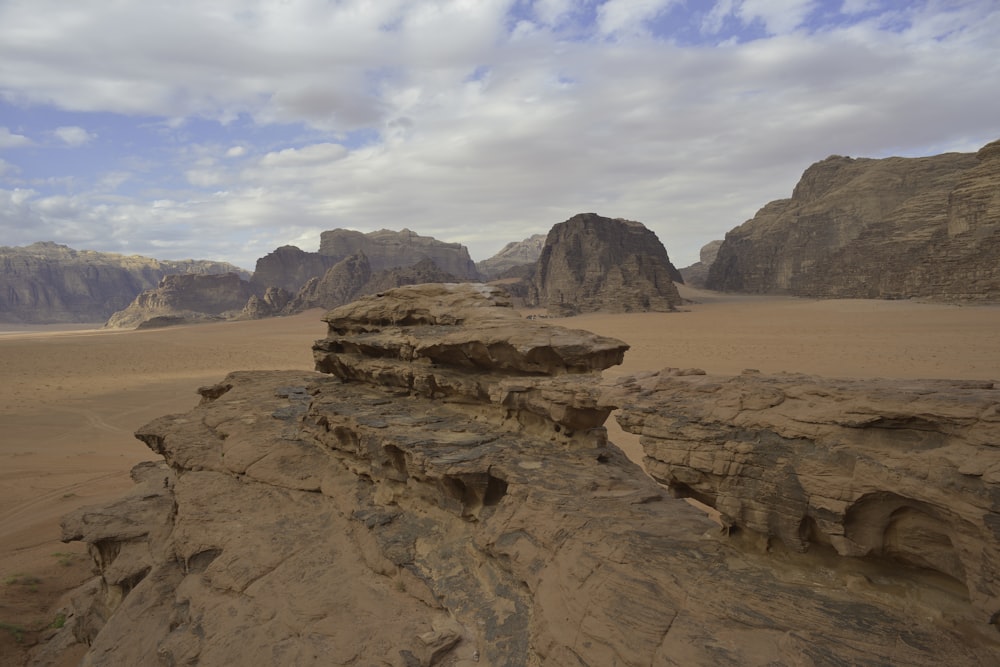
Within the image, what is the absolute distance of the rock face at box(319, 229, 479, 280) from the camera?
9275 centimetres

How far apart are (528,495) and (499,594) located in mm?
810

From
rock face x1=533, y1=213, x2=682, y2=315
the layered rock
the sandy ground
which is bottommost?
the sandy ground

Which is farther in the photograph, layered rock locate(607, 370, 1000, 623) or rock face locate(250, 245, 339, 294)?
rock face locate(250, 245, 339, 294)

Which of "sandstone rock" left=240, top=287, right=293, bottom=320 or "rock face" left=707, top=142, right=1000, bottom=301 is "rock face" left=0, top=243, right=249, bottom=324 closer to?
"sandstone rock" left=240, top=287, right=293, bottom=320

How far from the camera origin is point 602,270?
173ft

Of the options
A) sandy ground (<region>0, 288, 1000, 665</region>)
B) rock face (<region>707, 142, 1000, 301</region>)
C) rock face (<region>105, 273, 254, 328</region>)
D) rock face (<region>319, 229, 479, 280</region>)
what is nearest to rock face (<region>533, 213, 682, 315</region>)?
sandy ground (<region>0, 288, 1000, 665</region>)

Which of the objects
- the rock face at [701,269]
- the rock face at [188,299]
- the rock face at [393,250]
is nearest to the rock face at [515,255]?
the rock face at [393,250]

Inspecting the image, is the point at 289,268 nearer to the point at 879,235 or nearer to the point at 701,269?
the point at 701,269

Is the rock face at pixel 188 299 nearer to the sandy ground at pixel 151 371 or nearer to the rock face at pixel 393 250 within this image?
the rock face at pixel 393 250

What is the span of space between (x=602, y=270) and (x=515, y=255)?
265ft

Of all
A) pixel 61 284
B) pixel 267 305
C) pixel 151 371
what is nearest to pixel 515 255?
pixel 267 305

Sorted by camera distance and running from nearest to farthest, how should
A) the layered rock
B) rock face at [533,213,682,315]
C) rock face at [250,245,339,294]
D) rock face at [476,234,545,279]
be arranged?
the layered rock
rock face at [533,213,682,315]
rock face at [250,245,339,294]
rock face at [476,234,545,279]

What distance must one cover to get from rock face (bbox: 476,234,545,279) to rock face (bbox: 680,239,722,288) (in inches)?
1366

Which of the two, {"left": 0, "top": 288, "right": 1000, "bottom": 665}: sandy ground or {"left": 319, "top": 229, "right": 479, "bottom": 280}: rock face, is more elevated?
{"left": 319, "top": 229, "right": 479, "bottom": 280}: rock face
